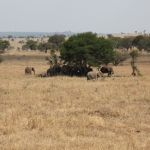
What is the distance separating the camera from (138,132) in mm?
9406

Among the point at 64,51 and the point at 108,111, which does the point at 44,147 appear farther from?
the point at 64,51

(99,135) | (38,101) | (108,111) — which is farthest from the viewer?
(38,101)

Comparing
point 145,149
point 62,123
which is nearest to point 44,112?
point 62,123

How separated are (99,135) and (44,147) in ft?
6.47

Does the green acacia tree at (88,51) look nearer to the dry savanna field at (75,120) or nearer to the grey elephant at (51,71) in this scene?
the grey elephant at (51,71)

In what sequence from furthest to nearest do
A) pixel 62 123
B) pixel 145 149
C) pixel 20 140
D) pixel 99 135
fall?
pixel 62 123 → pixel 99 135 → pixel 20 140 → pixel 145 149

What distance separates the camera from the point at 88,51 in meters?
31.8

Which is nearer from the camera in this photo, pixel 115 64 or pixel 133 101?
pixel 133 101

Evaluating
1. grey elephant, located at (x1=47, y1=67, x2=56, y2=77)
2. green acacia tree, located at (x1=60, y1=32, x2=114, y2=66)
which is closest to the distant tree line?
green acacia tree, located at (x1=60, y1=32, x2=114, y2=66)

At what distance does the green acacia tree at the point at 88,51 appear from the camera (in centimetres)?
3188

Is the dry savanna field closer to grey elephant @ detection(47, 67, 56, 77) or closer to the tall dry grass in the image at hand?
the tall dry grass

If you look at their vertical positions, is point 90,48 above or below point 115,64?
above

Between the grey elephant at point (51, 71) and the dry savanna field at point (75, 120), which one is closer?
the dry savanna field at point (75, 120)

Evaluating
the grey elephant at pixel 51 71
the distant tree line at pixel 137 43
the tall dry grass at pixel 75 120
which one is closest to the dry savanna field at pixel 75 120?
the tall dry grass at pixel 75 120
